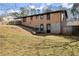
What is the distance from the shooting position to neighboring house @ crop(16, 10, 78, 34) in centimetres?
203

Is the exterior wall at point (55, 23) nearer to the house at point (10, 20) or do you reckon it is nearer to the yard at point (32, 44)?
the yard at point (32, 44)

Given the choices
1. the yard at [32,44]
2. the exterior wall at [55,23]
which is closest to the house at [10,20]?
the yard at [32,44]

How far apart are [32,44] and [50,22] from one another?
313mm

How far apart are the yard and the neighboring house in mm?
70

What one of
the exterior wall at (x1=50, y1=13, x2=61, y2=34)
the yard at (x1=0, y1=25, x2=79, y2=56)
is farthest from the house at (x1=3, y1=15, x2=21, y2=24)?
the exterior wall at (x1=50, y1=13, x2=61, y2=34)

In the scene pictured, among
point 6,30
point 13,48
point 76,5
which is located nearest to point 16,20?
point 6,30

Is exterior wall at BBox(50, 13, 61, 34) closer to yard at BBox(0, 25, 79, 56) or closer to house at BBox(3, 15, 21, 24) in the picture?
yard at BBox(0, 25, 79, 56)

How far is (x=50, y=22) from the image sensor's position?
2.03 metres

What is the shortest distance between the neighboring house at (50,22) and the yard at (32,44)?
70 millimetres

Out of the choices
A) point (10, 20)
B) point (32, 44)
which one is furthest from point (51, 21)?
point (10, 20)

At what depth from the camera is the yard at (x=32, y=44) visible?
2006 mm

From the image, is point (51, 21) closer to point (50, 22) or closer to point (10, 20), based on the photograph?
point (50, 22)

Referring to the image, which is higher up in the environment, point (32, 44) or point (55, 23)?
point (55, 23)

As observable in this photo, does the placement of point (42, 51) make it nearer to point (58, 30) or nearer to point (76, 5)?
point (58, 30)
